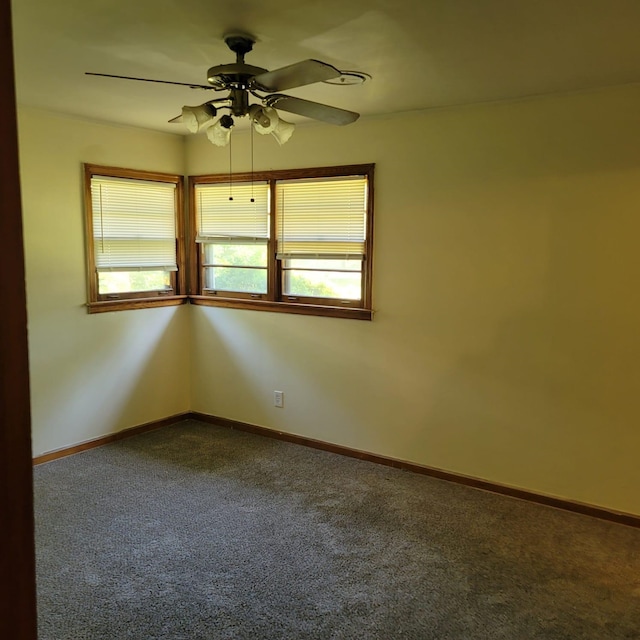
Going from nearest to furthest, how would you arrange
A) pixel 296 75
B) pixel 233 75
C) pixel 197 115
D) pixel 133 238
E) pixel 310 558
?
1. pixel 296 75
2. pixel 233 75
3. pixel 197 115
4. pixel 310 558
5. pixel 133 238

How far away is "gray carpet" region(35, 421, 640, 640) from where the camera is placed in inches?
89.6

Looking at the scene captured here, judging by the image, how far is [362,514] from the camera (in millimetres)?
3195

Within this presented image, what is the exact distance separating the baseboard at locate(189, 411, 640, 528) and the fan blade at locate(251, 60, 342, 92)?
2643mm

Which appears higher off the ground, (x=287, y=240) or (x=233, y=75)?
(x=233, y=75)

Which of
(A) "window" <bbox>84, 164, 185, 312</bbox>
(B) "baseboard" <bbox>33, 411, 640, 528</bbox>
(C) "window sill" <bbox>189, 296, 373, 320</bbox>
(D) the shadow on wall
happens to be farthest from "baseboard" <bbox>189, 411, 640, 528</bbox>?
(A) "window" <bbox>84, 164, 185, 312</bbox>

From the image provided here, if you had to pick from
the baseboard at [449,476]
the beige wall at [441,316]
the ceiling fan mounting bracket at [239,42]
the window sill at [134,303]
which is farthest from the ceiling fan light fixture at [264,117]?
the baseboard at [449,476]

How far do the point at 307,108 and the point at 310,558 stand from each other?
2.14 metres

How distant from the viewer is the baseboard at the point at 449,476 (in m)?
3.16

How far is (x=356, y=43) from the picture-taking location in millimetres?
2330

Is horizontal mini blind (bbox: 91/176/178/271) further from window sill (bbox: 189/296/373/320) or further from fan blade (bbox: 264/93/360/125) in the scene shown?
fan blade (bbox: 264/93/360/125)

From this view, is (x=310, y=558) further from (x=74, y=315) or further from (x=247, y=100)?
(x=74, y=315)

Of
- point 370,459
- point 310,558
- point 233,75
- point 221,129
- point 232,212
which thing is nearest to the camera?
point 233,75

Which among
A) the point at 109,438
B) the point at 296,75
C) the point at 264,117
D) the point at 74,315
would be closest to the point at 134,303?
the point at 74,315

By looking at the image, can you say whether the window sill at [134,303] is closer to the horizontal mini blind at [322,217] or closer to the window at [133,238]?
the window at [133,238]
